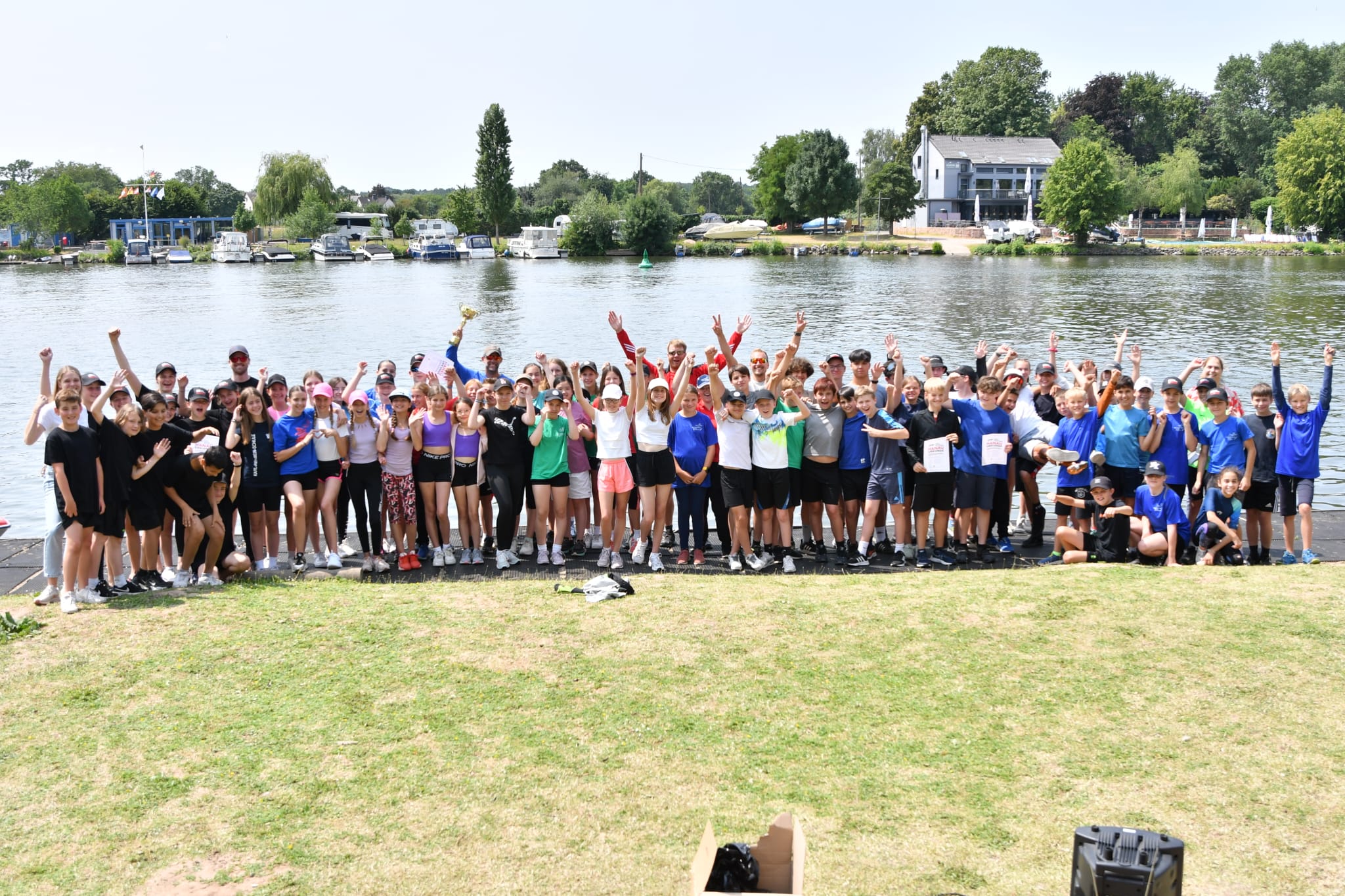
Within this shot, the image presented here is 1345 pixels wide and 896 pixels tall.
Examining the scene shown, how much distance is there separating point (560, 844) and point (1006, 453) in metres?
6.34

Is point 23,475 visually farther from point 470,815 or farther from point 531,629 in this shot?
point 470,815

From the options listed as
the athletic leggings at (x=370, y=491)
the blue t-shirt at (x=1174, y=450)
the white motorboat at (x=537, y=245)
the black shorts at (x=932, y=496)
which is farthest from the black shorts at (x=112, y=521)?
the white motorboat at (x=537, y=245)

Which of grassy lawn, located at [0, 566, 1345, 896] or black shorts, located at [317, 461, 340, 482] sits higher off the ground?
black shorts, located at [317, 461, 340, 482]

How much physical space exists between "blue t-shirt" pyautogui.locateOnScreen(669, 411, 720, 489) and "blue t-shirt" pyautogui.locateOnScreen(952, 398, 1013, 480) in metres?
2.31

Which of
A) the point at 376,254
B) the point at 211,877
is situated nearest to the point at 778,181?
the point at 376,254

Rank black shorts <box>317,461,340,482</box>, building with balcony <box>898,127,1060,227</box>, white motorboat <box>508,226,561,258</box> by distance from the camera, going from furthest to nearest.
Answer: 1. building with balcony <box>898,127,1060,227</box>
2. white motorboat <box>508,226,561,258</box>
3. black shorts <box>317,461,340,482</box>

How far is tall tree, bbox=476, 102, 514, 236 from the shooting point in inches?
3748

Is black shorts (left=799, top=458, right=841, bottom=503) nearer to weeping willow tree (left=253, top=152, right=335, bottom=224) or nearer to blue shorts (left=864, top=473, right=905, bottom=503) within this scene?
blue shorts (left=864, top=473, right=905, bottom=503)

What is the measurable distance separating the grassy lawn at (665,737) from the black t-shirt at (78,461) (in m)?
0.96

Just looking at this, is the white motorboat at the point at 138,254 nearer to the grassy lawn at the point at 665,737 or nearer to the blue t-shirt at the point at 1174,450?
the grassy lawn at the point at 665,737

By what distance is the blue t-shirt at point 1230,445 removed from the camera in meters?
9.09

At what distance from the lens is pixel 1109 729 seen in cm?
552

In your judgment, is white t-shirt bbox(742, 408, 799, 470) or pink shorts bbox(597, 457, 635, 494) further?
pink shorts bbox(597, 457, 635, 494)

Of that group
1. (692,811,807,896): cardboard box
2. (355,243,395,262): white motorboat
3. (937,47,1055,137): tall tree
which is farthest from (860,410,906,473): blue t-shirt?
(937,47,1055,137): tall tree
